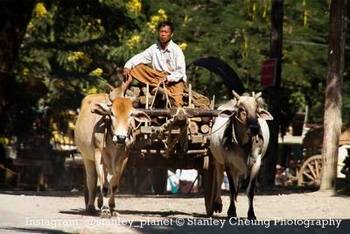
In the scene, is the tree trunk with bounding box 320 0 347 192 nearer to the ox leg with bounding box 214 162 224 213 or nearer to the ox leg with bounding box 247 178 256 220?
the ox leg with bounding box 214 162 224 213

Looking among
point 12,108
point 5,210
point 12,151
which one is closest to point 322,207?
point 5,210

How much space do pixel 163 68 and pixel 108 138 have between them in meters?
1.70

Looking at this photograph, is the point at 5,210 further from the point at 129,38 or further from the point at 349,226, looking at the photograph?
the point at 129,38

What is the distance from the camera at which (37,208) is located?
51.1ft

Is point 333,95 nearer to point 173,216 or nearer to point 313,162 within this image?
point 173,216

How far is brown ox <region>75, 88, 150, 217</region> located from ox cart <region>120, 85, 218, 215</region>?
1.25 feet

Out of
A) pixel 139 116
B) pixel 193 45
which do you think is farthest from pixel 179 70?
pixel 193 45

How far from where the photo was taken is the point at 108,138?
45.2 ft

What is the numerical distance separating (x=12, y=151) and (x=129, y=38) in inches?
336

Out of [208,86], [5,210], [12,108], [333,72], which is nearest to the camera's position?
[5,210]

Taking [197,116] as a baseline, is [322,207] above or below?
below

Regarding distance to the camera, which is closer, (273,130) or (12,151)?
(273,130)

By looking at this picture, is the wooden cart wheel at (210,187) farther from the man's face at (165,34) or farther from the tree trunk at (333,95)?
the tree trunk at (333,95)

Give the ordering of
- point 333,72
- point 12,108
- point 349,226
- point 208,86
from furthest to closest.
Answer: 1. point 12,108
2. point 208,86
3. point 333,72
4. point 349,226
